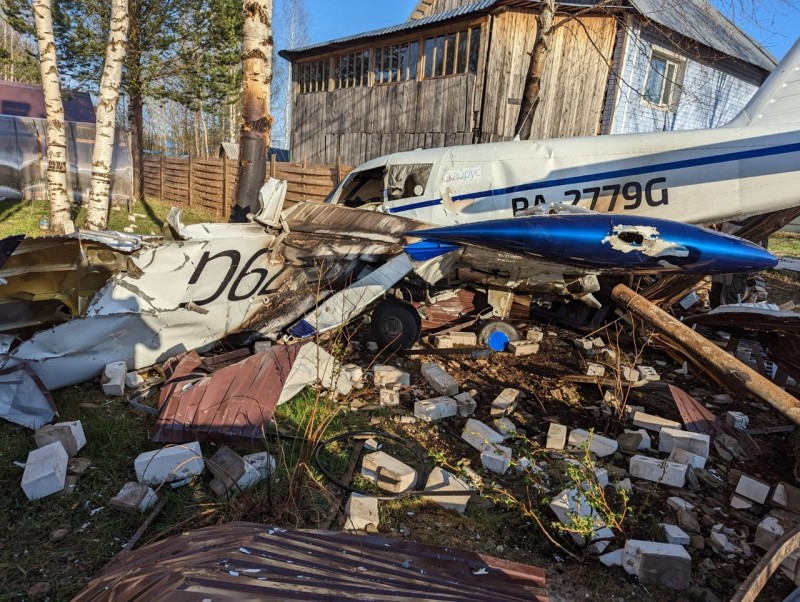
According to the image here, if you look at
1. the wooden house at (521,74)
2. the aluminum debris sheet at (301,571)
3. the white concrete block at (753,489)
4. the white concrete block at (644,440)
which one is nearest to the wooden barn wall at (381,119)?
the wooden house at (521,74)

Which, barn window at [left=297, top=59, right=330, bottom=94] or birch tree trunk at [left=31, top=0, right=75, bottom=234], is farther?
barn window at [left=297, top=59, right=330, bottom=94]

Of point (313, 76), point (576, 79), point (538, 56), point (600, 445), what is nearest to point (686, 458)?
point (600, 445)

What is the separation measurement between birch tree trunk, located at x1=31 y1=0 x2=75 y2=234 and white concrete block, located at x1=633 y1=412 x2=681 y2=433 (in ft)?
33.4

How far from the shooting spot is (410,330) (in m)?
5.25

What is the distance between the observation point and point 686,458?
3176mm

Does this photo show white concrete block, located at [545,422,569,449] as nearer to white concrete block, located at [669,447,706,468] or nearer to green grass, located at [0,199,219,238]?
white concrete block, located at [669,447,706,468]

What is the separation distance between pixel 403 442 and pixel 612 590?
5.26ft

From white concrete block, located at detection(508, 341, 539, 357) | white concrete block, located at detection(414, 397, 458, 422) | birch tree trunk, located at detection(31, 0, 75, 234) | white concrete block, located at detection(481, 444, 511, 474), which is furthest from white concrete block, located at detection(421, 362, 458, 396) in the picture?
birch tree trunk, located at detection(31, 0, 75, 234)

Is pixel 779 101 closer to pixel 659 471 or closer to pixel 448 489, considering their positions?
pixel 659 471

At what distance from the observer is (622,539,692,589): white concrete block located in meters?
2.24

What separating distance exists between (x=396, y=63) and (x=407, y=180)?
985 centimetres

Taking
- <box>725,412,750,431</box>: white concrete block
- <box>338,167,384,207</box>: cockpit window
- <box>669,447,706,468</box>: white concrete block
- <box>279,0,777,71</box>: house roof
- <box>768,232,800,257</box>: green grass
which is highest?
<box>279,0,777,71</box>: house roof

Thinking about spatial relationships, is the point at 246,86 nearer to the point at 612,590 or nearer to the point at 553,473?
the point at 553,473

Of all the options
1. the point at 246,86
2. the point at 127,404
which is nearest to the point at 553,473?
the point at 127,404
